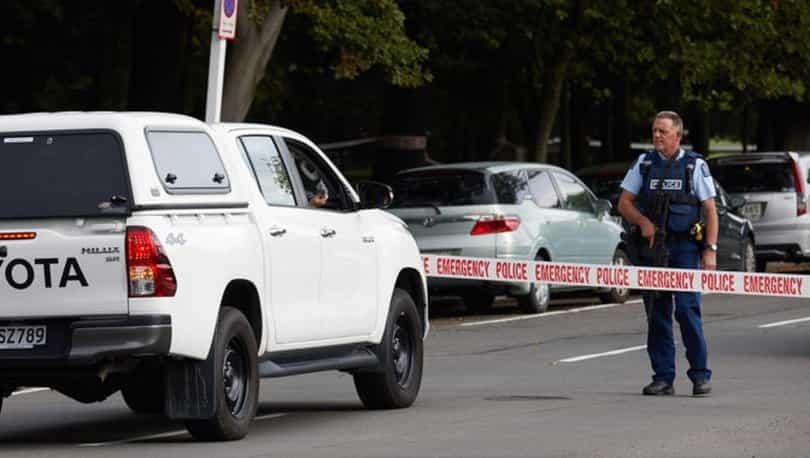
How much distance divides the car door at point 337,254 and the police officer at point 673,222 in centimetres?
189

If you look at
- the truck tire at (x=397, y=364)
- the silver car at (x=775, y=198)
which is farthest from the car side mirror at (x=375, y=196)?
the silver car at (x=775, y=198)

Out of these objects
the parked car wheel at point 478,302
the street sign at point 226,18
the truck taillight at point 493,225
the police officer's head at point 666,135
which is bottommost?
the parked car wheel at point 478,302

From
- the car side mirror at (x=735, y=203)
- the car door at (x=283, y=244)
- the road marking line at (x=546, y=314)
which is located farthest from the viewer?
the car side mirror at (x=735, y=203)

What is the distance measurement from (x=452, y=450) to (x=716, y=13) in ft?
79.9

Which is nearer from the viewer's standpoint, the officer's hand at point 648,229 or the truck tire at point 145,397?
the truck tire at point 145,397

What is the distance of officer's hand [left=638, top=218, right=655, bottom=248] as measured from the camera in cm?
1341

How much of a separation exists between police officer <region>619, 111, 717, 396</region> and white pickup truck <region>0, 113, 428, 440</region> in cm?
257

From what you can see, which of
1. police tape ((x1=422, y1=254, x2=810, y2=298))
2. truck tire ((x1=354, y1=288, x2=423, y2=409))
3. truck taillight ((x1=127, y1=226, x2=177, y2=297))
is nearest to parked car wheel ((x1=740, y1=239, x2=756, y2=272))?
police tape ((x1=422, y1=254, x2=810, y2=298))

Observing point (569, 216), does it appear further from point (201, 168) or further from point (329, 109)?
point (329, 109)

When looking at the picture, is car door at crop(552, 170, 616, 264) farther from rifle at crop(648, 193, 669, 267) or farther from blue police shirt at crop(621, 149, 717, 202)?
rifle at crop(648, 193, 669, 267)

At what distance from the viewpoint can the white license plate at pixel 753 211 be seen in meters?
30.0

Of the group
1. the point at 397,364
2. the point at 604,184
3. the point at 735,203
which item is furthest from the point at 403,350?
the point at 604,184

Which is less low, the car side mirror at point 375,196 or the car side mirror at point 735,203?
the car side mirror at point 375,196

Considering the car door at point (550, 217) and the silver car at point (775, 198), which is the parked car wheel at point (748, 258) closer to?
the silver car at point (775, 198)
